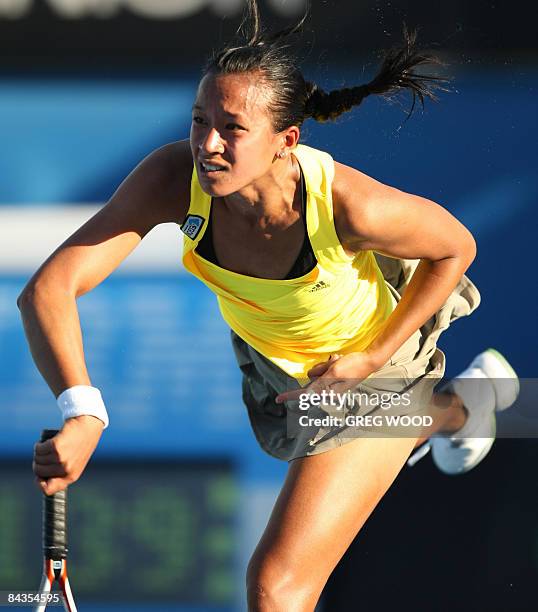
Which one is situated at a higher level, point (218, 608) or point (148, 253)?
point (148, 253)

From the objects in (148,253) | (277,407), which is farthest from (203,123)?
(148,253)

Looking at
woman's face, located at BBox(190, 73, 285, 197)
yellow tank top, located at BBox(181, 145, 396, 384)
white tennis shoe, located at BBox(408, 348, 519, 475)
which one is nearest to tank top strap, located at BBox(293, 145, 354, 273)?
yellow tank top, located at BBox(181, 145, 396, 384)

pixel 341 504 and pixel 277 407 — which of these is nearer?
pixel 341 504

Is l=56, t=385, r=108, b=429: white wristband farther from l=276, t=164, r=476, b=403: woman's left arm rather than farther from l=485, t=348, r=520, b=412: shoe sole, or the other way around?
l=485, t=348, r=520, b=412: shoe sole

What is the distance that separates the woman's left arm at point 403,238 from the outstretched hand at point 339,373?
0.09ft

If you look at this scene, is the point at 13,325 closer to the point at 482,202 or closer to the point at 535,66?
the point at 482,202

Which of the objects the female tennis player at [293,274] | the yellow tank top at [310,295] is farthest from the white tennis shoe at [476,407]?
the yellow tank top at [310,295]

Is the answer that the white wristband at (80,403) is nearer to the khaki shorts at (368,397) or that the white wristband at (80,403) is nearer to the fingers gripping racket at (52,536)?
the fingers gripping racket at (52,536)

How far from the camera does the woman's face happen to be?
2139 millimetres

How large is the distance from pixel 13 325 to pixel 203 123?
1.39 m

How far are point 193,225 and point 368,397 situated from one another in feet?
1.98

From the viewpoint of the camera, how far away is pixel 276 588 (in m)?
2.34

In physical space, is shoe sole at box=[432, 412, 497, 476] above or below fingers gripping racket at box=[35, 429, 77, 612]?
above

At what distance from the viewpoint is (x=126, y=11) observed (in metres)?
3.23
